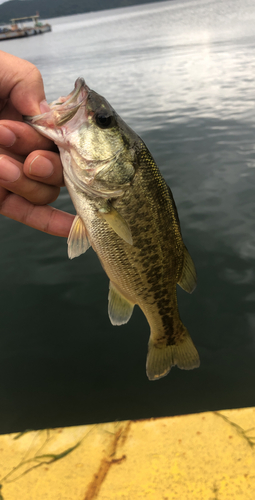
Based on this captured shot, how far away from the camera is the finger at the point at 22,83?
2.60 metres

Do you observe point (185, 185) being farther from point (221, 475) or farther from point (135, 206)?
point (221, 475)

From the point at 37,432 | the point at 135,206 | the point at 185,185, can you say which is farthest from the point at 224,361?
the point at 185,185

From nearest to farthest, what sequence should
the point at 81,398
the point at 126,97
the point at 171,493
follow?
the point at 171,493 < the point at 81,398 < the point at 126,97

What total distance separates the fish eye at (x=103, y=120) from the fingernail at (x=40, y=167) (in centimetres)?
48

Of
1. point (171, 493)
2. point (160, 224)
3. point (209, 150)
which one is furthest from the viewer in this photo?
point (209, 150)

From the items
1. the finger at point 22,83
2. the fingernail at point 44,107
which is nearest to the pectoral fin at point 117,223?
the fingernail at point 44,107

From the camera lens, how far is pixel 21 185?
2695mm

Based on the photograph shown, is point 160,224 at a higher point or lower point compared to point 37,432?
higher

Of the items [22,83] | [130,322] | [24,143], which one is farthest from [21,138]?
[130,322]

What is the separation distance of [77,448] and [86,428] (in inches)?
7.4

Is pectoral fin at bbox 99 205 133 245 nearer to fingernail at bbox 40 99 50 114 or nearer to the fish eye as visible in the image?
the fish eye

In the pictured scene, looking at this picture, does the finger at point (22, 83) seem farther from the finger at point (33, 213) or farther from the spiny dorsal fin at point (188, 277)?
the spiny dorsal fin at point (188, 277)

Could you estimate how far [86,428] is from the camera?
2871mm

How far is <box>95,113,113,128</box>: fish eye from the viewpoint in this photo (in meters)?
2.35
